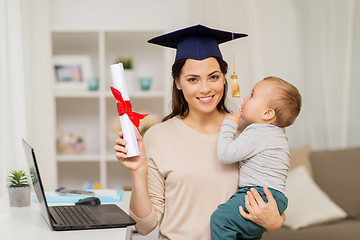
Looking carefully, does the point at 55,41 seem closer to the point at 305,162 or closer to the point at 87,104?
the point at 87,104

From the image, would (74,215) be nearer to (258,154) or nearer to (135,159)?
(135,159)

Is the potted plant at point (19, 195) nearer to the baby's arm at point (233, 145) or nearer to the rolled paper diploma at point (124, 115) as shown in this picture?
the rolled paper diploma at point (124, 115)

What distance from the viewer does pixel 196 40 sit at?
183 cm

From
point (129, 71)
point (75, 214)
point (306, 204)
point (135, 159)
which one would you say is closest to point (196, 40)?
point (135, 159)

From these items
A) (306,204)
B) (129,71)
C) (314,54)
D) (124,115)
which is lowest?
(306,204)

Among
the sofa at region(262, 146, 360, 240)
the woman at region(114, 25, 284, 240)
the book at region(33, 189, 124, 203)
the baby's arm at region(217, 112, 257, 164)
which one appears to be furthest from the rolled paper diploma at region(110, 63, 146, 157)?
the sofa at region(262, 146, 360, 240)

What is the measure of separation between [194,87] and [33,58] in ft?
7.78

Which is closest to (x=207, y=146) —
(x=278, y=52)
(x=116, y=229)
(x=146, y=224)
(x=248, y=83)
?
(x=146, y=224)

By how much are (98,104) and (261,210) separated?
278 centimetres

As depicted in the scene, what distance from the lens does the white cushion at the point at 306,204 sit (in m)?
3.06

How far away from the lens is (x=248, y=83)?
3523 mm

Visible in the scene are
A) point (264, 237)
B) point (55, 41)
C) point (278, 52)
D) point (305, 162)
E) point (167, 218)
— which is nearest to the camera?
point (167, 218)

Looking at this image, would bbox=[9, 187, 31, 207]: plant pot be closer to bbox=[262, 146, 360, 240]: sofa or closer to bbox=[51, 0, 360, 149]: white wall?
bbox=[262, 146, 360, 240]: sofa

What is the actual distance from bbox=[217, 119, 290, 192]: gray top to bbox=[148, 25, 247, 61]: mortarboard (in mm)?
283
